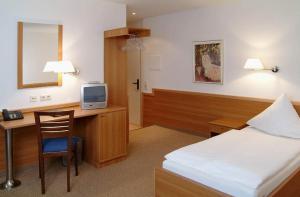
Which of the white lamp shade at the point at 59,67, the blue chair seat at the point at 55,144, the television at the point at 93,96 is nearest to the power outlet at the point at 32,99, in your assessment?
the white lamp shade at the point at 59,67

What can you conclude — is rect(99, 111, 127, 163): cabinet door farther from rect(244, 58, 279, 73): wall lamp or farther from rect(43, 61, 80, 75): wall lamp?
rect(244, 58, 279, 73): wall lamp

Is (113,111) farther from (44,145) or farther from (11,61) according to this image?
(11,61)

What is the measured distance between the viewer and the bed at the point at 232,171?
2.12m

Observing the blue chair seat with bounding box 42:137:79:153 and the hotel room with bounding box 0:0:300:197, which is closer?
the hotel room with bounding box 0:0:300:197

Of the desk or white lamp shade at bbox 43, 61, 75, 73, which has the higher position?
white lamp shade at bbox 43, 61, 75, 73

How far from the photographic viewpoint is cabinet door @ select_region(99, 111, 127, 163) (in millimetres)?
3617

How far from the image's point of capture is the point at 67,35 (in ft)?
12.6

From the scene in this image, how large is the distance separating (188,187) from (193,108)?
9.84ft

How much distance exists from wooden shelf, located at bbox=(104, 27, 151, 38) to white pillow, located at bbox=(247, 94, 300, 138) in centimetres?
203

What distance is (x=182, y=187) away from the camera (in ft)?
7.77

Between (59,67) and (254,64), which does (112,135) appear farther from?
(254,64)

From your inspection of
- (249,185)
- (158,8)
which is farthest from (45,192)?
(158,8)

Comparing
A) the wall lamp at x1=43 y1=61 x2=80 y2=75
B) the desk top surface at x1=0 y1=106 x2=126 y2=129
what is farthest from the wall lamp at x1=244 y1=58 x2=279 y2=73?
the wall lamp at x1=43 y1=61 x2=80 y2=75

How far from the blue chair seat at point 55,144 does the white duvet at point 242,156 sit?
1.26 meters
